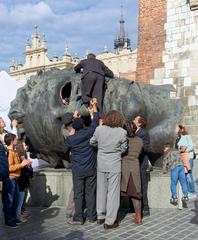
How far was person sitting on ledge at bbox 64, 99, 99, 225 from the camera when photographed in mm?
5435

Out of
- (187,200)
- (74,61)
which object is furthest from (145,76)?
(74,61)

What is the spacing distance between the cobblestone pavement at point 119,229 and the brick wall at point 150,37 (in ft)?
31.6

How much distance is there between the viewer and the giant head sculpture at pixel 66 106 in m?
6.52

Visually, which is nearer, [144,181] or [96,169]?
[96,169]

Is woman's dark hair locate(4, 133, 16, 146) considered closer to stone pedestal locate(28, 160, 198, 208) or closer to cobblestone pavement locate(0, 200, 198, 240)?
cobblestone pavement locate(0, 200, 198, 240)

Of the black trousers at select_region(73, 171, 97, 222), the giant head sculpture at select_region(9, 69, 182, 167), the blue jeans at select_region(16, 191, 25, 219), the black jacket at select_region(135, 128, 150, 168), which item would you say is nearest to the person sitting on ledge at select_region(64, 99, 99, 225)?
the black trousers at select_region(73, 171, 97, 222)

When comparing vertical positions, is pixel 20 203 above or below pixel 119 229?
above

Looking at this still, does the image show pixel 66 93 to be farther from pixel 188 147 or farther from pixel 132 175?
pixel 188 147

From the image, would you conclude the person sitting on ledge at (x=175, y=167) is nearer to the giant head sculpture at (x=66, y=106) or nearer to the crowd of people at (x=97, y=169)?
the giant head sculpture at (x=66, y=106)

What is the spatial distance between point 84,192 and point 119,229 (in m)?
0.69

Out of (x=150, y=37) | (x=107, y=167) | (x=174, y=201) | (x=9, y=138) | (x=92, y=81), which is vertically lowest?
(x=174, y=201)

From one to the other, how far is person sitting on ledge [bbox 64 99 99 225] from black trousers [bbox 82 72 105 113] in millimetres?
813

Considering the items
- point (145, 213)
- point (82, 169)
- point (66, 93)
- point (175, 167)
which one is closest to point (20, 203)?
point (82, 169)

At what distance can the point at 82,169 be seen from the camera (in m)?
5.42
